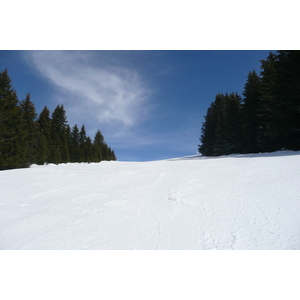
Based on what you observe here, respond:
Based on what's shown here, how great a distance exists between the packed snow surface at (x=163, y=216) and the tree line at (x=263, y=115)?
8890 mm

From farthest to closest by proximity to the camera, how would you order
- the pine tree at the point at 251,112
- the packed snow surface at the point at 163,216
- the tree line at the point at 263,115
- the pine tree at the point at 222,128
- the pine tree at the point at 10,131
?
the pine tree at the point at 222,128 → the pine tree at the point at 251,112 → the pine tree at the point at 10,131 → the tree line at the point at 263,115 → the packed snow surface at the point at 163,216

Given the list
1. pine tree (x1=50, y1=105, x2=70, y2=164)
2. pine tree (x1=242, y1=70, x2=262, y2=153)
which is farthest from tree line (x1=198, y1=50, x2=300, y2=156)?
pine tree (x1=50, y1=105, x2=70, y2=164)

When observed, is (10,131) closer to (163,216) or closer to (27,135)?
(27,135)

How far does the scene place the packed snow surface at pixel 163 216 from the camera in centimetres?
205

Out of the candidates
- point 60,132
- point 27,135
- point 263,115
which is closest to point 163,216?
point 263,115

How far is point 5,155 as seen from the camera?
12.8 m

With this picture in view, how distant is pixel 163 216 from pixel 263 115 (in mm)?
16660

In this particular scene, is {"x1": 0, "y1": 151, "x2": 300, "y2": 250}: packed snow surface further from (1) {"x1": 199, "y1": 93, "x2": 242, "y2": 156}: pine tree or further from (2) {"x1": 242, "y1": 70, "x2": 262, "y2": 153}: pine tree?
(1) {"x1": 199, "y1": 93, "x2": 242, "y2": 156}: pine tree

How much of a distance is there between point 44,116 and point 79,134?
33.1 ft

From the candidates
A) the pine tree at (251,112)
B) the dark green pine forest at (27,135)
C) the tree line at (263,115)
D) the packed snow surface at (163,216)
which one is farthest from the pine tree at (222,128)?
the dark green pine forest at (27,135)

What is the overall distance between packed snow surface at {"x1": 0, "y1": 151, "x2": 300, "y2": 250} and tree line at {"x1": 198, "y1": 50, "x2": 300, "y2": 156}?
889 centimetres

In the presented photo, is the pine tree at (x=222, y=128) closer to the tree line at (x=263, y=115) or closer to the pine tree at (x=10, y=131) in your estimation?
the tree line at (x=263, y=115)

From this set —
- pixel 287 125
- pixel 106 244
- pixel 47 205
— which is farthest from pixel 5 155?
pixel 287 125

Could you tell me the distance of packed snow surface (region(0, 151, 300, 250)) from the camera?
2.05 metres
